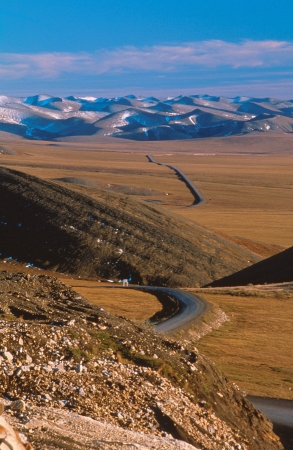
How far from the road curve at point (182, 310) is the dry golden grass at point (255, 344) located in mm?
1115

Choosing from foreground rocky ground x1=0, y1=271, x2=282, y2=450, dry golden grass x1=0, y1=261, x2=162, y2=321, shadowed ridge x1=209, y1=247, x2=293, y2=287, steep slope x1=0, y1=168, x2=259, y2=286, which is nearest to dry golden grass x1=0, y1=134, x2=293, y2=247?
steep slope x1=0, y1=168, x2=259, y2=286

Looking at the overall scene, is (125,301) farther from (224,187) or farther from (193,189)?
(224,187)

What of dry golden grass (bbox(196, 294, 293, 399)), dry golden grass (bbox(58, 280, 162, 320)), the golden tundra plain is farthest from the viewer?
dry golden grass (bbox(58, 280, 162, 320))

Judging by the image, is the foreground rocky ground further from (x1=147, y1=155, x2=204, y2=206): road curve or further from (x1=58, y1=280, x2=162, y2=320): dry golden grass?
(x1=147, y1=155, x2=204, y2=206): road curve

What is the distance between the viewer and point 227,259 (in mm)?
51156

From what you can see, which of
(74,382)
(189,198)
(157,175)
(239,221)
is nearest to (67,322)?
(74,382)

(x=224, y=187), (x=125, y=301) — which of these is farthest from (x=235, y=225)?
(x=125, y=301)

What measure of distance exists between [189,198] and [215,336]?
67.3 m

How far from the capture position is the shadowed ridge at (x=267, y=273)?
42094mm

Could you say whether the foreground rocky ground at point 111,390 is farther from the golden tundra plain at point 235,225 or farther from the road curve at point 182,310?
the road curve at point 182,310

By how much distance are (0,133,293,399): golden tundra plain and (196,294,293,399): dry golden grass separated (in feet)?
0.09

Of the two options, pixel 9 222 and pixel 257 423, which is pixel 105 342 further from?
pixel 9 222

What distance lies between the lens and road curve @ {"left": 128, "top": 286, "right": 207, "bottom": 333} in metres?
24.6

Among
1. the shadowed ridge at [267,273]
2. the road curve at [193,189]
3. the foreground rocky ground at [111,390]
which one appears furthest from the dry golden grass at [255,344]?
the road curve at [193,189]
